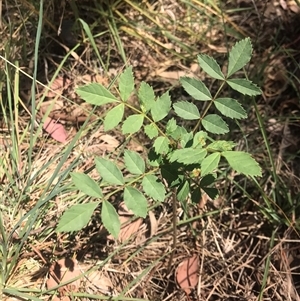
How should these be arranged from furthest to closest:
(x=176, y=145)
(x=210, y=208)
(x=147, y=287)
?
(x=210, y=208)
(x=147, y=287)
(x=176, y=145)

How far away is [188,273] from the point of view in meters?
1.83

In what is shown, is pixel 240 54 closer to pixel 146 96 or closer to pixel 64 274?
pixel 146 96

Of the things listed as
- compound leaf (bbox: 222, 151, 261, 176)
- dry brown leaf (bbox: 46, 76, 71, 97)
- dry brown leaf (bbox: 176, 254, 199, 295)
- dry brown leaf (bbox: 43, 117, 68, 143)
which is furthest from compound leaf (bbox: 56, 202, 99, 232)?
dry brown leaf (bbox: 46, 76, 71, 97)

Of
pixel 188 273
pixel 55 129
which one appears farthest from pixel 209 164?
pixel 55 129

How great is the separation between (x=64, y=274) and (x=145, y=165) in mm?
570

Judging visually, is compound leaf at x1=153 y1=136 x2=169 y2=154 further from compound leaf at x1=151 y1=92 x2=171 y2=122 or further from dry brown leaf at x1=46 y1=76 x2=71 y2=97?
dry brown leaf at x1=46 y1=76 x2=71 y2=97

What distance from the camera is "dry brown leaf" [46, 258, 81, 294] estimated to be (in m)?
1.74

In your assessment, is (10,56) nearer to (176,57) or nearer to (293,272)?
(176,57)

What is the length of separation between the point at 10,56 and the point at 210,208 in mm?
1068

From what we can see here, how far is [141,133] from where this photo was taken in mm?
2043

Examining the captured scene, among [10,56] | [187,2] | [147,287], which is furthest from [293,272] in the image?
[10,56]

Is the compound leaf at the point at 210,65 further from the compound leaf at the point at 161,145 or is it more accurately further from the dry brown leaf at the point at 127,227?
the dry brown leaf at the point at 127,227

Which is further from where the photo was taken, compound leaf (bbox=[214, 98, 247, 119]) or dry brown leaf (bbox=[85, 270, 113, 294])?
dry brown leaf (bbox=[85, 270, 113, 294])

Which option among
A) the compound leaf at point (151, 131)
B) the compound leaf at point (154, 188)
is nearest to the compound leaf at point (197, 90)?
the compound leaf at point (151, 131)
